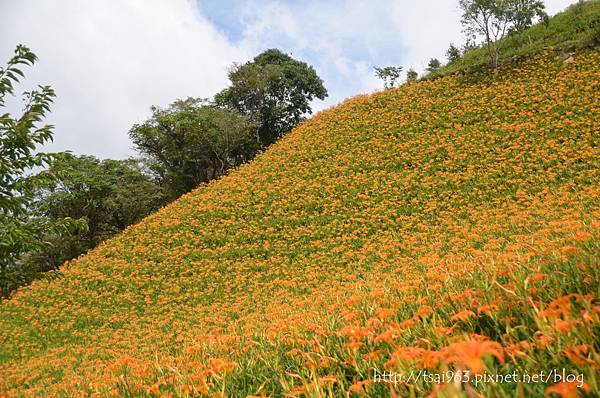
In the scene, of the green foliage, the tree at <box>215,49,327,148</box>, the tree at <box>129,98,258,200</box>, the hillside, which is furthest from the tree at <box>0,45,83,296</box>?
the tree at <box>215,49,327,148</box>

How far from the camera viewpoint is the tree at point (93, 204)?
1078 inches

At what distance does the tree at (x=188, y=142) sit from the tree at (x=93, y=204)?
366 cm

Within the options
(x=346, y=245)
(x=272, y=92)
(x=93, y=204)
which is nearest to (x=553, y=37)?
(x=346, y=245)

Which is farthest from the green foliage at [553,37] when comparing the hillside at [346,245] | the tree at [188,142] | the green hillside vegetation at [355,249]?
the tree at [188,142]

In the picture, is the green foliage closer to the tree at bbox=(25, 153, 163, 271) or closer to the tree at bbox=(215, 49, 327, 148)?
the tree at bbox=(215, 49, 327, 148)

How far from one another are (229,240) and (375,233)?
642 cm

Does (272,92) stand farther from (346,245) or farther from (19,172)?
(19,172)

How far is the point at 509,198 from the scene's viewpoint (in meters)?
12.7

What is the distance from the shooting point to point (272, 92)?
42312 millimetres

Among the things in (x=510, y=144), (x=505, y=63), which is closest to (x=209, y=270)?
(x=510, y=144)

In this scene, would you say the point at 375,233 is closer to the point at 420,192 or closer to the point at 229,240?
the point at 420,192

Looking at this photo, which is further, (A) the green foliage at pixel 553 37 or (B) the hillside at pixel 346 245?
(A) the green foliage at pixel 553 37

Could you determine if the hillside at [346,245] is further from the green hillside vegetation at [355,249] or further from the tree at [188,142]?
the tree at [188,142]

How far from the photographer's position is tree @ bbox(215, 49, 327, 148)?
3903 centimetres
